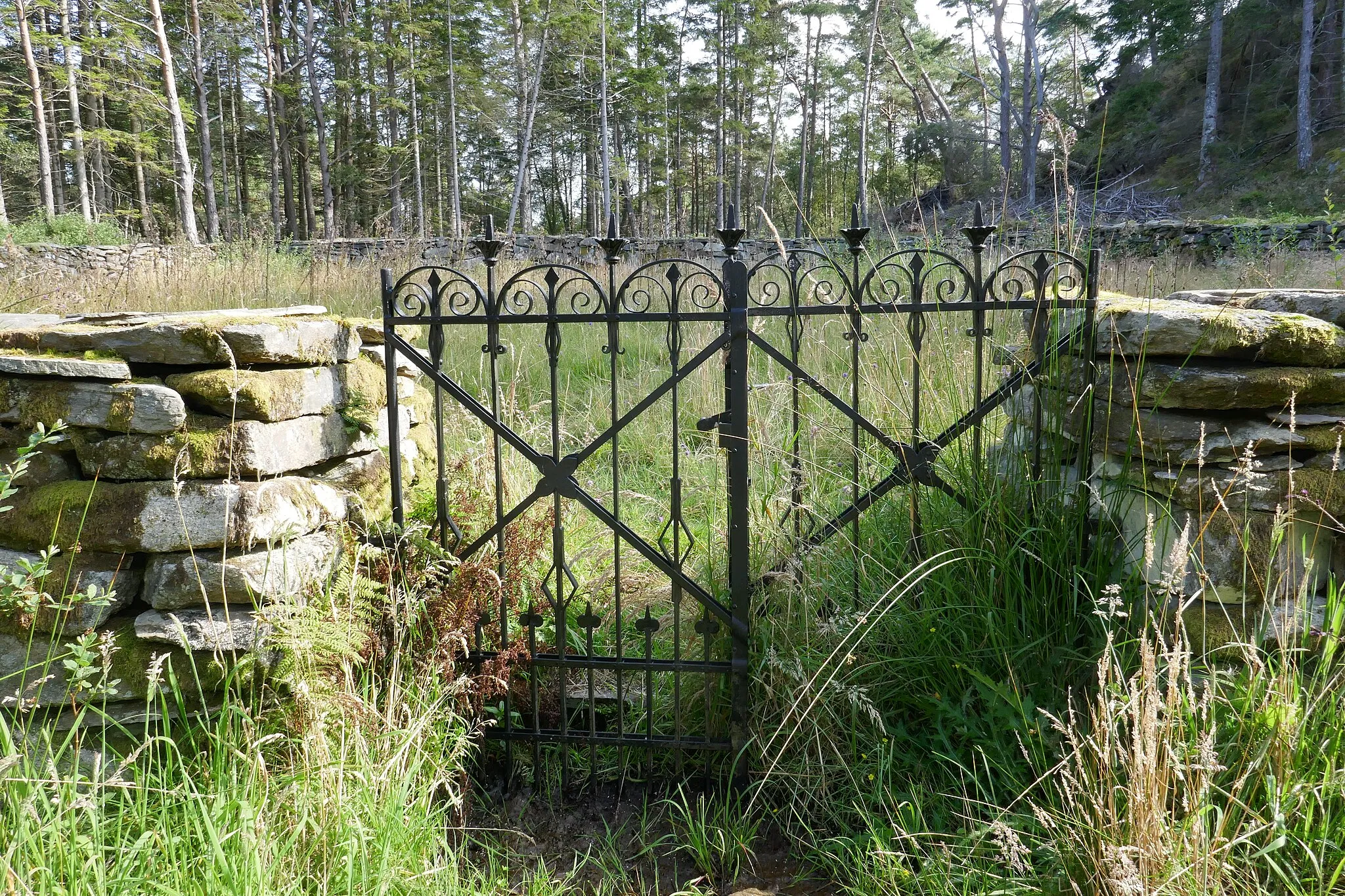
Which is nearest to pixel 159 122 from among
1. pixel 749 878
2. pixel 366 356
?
pixel 366 356

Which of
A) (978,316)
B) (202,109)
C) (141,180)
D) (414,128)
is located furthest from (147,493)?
(141,180)

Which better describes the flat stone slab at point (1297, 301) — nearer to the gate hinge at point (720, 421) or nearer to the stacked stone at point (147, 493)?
the gate hinge at point (720, 421)

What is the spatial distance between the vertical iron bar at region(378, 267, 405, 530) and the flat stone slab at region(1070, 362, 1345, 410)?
209 cm

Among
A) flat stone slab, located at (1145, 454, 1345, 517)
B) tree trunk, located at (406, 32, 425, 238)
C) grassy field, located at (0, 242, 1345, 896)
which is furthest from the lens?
tree trunk, located at (406, 32, 425, 238)

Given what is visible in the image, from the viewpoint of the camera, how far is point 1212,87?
18.8 metres

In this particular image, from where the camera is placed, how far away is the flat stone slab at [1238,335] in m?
1.94

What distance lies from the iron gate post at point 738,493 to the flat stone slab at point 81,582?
5.44 ft

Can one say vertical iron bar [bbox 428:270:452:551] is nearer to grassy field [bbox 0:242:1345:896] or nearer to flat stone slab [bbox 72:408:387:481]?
grassy field [bbox 0:242:1345:896]

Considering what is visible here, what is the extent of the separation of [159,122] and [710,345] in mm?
25118

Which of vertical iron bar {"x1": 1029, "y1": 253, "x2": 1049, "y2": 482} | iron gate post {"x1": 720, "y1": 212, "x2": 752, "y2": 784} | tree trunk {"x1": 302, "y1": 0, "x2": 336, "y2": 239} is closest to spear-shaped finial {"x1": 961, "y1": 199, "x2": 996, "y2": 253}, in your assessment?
vertical iron bar {"x1": 1029, "y1": 253, "x2": 1049, "y2": 482}

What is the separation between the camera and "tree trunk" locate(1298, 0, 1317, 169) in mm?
16844

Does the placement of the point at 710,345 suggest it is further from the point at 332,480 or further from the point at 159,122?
the point at 159,122

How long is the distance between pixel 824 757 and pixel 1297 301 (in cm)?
181

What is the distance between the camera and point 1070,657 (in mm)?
2104
